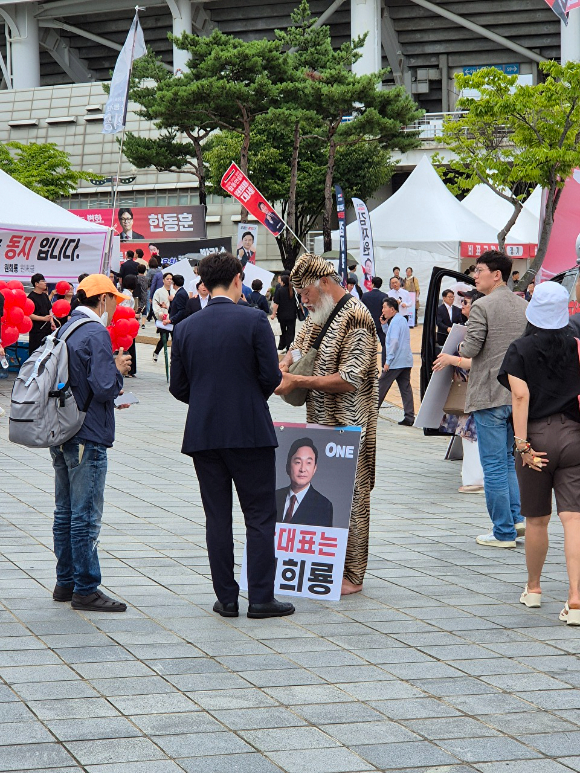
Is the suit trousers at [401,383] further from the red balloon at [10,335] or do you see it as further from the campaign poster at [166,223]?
the campaign poster at [166,223]

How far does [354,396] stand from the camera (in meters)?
5.66

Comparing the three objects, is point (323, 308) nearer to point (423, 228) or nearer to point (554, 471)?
point (554, 471)

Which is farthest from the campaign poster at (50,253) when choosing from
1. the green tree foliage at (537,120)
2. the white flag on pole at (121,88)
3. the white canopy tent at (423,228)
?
the white canopy tent at (423,228)

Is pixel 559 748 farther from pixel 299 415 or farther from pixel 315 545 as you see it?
pixel 299 415

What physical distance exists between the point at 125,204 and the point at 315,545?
52531 mm

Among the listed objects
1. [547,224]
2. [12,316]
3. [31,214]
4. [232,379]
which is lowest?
[232,379]

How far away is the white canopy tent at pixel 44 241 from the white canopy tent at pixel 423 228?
16.5 m

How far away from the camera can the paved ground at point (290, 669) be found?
3523 mm

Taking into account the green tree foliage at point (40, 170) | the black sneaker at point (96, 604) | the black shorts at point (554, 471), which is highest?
the green tree foliage at point (40, 170)

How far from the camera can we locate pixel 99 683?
13.7 feet

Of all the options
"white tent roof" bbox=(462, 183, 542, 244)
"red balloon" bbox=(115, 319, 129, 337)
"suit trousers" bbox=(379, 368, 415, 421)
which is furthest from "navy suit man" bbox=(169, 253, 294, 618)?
"white tent roof" bbox=(462, 183, 542, 244)

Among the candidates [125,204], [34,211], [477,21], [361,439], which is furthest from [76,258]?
[477,21]

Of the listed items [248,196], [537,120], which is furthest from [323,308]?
[537,120]

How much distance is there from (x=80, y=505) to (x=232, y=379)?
94cm
